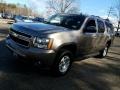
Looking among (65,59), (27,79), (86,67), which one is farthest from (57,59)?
(86,67)

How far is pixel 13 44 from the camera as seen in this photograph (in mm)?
6816

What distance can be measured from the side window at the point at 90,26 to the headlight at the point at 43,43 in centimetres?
188

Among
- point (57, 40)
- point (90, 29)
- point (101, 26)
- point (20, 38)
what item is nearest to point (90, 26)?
point (90, 29)

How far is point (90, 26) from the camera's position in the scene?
7.98m

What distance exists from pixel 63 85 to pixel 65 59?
104cm

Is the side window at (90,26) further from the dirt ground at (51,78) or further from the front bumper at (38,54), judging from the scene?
the front bumper at (38,54)

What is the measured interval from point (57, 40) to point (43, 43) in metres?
0.42

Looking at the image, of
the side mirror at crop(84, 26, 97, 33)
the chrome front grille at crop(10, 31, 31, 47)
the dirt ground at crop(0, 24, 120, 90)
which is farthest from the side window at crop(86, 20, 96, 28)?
the chrome front grille at crop(10, 31, 31, 47)

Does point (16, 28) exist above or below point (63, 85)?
above

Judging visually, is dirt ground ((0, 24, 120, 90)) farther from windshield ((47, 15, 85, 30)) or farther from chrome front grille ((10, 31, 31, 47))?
windshield ((47, 15, 85, 30))

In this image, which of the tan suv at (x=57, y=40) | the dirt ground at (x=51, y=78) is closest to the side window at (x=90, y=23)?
the tan suv at (x=57, y=40)

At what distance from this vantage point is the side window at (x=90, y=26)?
7.79 m

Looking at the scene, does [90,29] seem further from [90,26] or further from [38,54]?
[38,54]

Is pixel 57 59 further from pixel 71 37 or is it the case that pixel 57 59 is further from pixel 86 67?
pixel 86 67
